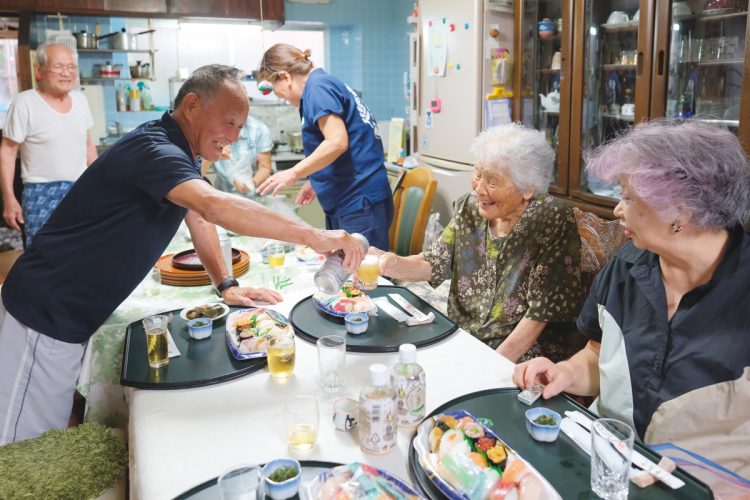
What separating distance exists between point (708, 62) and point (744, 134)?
547 millimetres

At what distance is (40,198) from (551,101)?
3149 mm

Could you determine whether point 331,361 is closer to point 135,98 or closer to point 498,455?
point 498,455

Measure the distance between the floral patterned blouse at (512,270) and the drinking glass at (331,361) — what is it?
752mm

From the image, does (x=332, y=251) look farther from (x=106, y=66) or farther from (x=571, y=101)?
(x=106, y=66)

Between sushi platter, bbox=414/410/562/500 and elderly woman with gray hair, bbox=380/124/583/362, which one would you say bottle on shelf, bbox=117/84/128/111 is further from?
sushi platter, bbox=414/410/562/500

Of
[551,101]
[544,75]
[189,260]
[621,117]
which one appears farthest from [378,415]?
[544,75]

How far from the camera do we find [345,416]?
116cm

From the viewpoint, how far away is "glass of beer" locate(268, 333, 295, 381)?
1365 mm

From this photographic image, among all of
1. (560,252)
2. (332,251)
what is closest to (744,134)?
(560,252)

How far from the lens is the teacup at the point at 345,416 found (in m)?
1.16

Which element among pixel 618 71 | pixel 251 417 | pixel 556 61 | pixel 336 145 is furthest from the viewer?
pixel 556 61

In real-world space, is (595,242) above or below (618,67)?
below

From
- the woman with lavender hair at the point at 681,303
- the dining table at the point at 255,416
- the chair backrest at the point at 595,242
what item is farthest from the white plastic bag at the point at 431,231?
the woman with lavender hair at the point at 681,303

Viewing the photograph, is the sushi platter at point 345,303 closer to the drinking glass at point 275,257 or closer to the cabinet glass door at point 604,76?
the drinking glass at point 275,257
